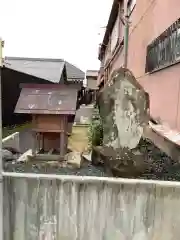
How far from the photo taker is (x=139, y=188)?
274 centimetres

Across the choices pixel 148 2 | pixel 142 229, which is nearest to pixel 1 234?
pixel 142 229

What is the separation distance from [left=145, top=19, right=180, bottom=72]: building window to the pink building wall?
113 mm

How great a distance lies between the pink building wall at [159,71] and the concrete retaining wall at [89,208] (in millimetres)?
1518

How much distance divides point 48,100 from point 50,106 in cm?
8

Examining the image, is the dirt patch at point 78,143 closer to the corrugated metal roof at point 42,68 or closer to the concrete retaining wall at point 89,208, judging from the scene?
the corrugated metal roof at point 42,68

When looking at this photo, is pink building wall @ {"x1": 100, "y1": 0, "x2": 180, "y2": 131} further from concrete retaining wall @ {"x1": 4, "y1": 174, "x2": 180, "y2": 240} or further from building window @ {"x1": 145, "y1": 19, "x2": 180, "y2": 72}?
concrete retaining wall @ {"x1": 4, "y1": 174, "x2": 180, "y2": 240}

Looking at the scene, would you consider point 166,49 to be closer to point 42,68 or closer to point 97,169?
point 97,169

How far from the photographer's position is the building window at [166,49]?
3.96m

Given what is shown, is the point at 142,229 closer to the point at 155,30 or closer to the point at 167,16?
the point at 167,16

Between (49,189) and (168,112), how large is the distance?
2475 millimetres

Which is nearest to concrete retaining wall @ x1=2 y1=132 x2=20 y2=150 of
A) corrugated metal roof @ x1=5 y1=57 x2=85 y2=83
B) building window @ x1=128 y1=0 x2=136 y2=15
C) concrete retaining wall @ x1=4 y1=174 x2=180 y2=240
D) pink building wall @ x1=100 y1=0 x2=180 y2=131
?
corrugated metal roof @ x1=5 y1=57 x2=85 y2=83

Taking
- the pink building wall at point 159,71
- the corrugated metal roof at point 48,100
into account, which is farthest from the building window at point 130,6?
the corrugated metal roof at point 48,100

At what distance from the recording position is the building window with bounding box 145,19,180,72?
156 inches

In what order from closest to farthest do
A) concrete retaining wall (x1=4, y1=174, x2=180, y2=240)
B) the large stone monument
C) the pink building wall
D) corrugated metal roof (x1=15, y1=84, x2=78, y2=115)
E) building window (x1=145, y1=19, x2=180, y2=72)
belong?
concrete retaining wall (x1=4, y1=174, x2=180, y2=240), the large stone monument, corrugated metal roof (x1=15, y1=84, x2=78, y2=115), building window (x1=145, y1=19, x2=180, y2=72), the pink building wall
